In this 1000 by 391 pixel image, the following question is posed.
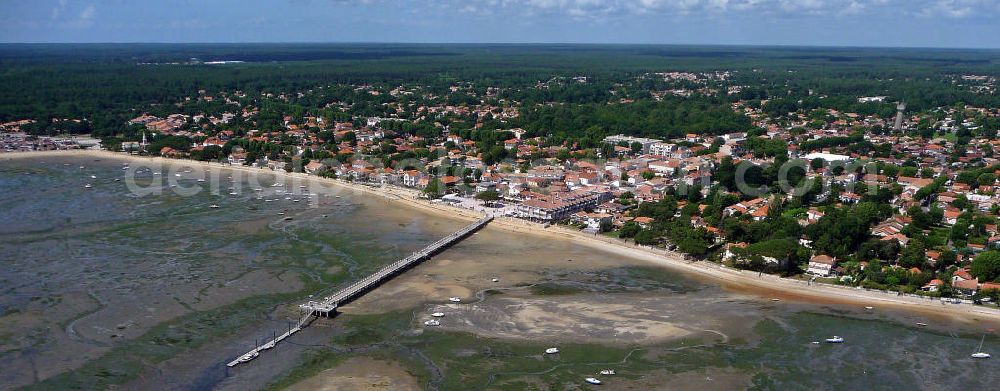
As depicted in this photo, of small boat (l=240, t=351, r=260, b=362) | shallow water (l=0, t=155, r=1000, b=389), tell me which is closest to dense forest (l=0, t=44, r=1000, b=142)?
shallow water (l=0, t=155, r=1000, b=389)

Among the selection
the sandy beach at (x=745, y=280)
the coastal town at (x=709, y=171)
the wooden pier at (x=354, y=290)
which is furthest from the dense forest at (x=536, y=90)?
the wooden pier at (x=354, y=290)

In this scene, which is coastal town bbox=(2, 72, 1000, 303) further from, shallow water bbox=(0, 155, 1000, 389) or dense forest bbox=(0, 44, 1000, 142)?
shallow water bbox=(0, 155, 1000, 389)

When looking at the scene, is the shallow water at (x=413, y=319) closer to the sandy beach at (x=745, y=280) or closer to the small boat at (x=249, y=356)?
the small boat at (x=249, y=356)

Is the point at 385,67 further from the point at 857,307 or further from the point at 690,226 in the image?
the point at 857,307

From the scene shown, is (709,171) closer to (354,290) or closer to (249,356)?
(354,290)

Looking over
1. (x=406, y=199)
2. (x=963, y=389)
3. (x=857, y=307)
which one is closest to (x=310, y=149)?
(x=406, y=199)

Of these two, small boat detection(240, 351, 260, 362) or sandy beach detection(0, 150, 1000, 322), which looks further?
sandy beach detection(0, 150, 1000, 322)
